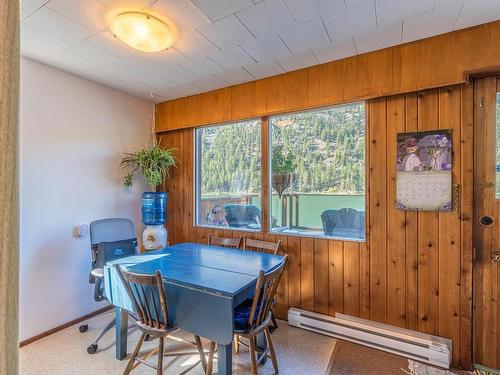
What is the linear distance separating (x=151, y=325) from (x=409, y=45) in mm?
2958

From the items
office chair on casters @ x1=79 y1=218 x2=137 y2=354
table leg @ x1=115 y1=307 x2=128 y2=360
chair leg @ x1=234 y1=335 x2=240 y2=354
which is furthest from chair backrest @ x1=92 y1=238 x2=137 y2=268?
chair leg @ x1=234 y1=335 x2=240 y2=354

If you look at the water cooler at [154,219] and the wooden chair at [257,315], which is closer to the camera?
the wooden chair at [257,315]

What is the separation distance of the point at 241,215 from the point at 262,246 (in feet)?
1.85

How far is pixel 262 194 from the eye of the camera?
3.10m

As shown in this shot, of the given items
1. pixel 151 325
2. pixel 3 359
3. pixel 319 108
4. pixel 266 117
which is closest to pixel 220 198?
pixel 266 117

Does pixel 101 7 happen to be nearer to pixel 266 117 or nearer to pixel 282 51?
pixel 282 51

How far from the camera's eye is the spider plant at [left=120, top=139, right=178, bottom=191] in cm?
328

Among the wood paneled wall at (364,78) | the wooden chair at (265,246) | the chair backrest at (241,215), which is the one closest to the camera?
the wood paneled wall at (364,78)

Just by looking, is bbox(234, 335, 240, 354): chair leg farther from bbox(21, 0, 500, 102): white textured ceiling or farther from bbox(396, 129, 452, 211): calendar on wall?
bbox(21, 0, 500, 102): white textured ceiling

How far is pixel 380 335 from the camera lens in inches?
90.6

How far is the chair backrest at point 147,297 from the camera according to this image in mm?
1695

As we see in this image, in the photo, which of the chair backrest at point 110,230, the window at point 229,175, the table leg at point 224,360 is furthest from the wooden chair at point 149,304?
the window at point 229,175

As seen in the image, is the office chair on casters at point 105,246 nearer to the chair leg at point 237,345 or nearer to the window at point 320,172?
the chair leg at point 237,345

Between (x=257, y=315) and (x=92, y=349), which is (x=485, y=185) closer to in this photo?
(x=257, y=315)
